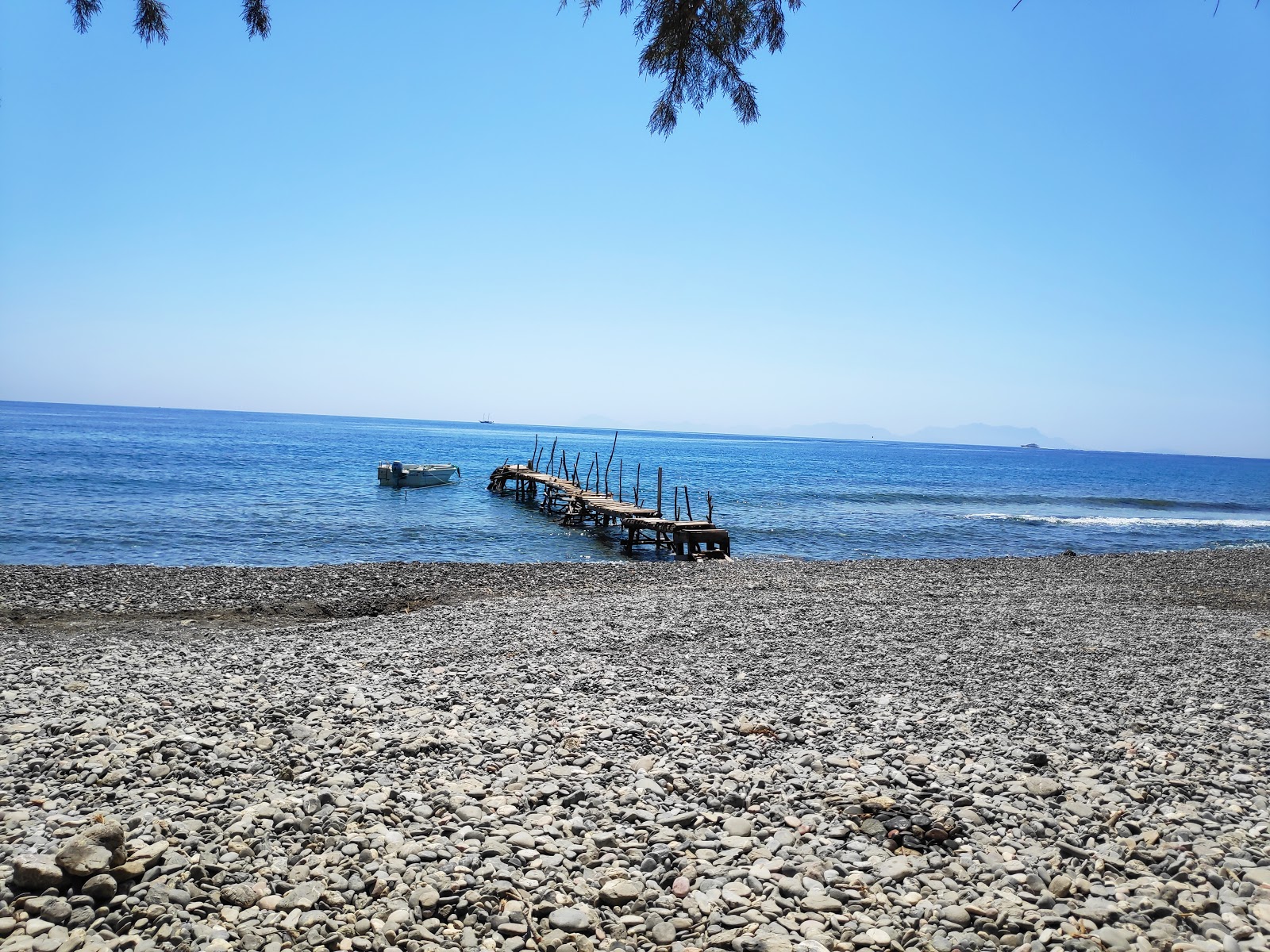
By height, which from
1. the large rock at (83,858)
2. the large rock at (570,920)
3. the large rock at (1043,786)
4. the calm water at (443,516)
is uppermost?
the large rock at (1043,786)

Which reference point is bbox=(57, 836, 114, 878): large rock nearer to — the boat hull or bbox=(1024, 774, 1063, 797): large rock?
bbox=(1024, 774, 1063, 797): large rock

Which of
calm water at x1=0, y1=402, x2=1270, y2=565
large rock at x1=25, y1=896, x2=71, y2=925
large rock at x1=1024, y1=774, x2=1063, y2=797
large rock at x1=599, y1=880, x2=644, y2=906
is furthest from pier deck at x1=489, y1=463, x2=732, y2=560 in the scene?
large rock at x1=25, y1=896, x2=71, y2=925

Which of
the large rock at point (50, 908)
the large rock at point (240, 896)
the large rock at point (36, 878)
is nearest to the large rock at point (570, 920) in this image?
the large rock at point (240, 896)

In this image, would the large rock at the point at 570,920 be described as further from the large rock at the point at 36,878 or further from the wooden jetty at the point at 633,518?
the wooden jetty at the point at 633,518

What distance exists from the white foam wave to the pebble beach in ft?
111

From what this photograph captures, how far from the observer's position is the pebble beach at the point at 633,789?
4395 millimetres

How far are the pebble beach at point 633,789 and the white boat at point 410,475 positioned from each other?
35553mm

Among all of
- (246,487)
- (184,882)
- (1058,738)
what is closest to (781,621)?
(1058,738)

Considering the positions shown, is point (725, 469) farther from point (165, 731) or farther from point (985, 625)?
point (165, 731)

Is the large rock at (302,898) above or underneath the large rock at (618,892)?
underneath

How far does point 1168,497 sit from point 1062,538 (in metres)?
40.0

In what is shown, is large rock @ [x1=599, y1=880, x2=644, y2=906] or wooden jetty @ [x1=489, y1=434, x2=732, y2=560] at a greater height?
large rock @ [x1=599, y1=880, x2=644, y2=906]

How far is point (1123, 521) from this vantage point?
44406mm

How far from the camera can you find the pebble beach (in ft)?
14.4
